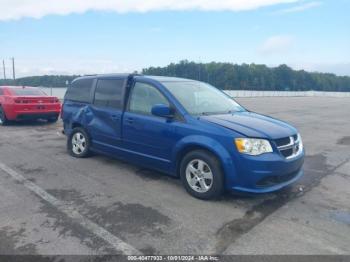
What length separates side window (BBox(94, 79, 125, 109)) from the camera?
5.75 m

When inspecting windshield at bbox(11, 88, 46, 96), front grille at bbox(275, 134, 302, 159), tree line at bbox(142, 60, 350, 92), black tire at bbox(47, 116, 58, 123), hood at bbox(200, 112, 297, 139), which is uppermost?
tree line at bbox(142, 60, 350, 92)

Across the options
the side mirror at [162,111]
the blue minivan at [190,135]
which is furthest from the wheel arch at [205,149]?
the side mirror at [162,111]

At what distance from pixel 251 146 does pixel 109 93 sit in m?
3.01

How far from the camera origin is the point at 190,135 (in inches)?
178

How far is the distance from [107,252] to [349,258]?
7.60 ft

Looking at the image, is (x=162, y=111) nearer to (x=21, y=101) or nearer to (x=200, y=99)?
(x=200, y=99)

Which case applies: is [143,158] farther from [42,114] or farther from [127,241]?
[42,114]

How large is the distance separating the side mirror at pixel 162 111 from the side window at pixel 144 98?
220mm

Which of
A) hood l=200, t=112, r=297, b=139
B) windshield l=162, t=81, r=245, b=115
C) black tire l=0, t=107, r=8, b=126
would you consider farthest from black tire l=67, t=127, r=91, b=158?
black tire l=0, t=107, r=8, b=126

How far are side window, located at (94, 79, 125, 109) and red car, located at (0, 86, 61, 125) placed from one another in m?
5.87

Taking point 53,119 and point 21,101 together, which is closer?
point 21,101

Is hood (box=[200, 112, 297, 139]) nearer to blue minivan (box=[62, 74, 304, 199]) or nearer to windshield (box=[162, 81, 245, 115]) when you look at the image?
blue minivan (box=[62, 74, 304, 199])

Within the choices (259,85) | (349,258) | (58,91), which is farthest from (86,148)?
(259,85)

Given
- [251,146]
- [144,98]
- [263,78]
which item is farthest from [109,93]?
[263,78]
